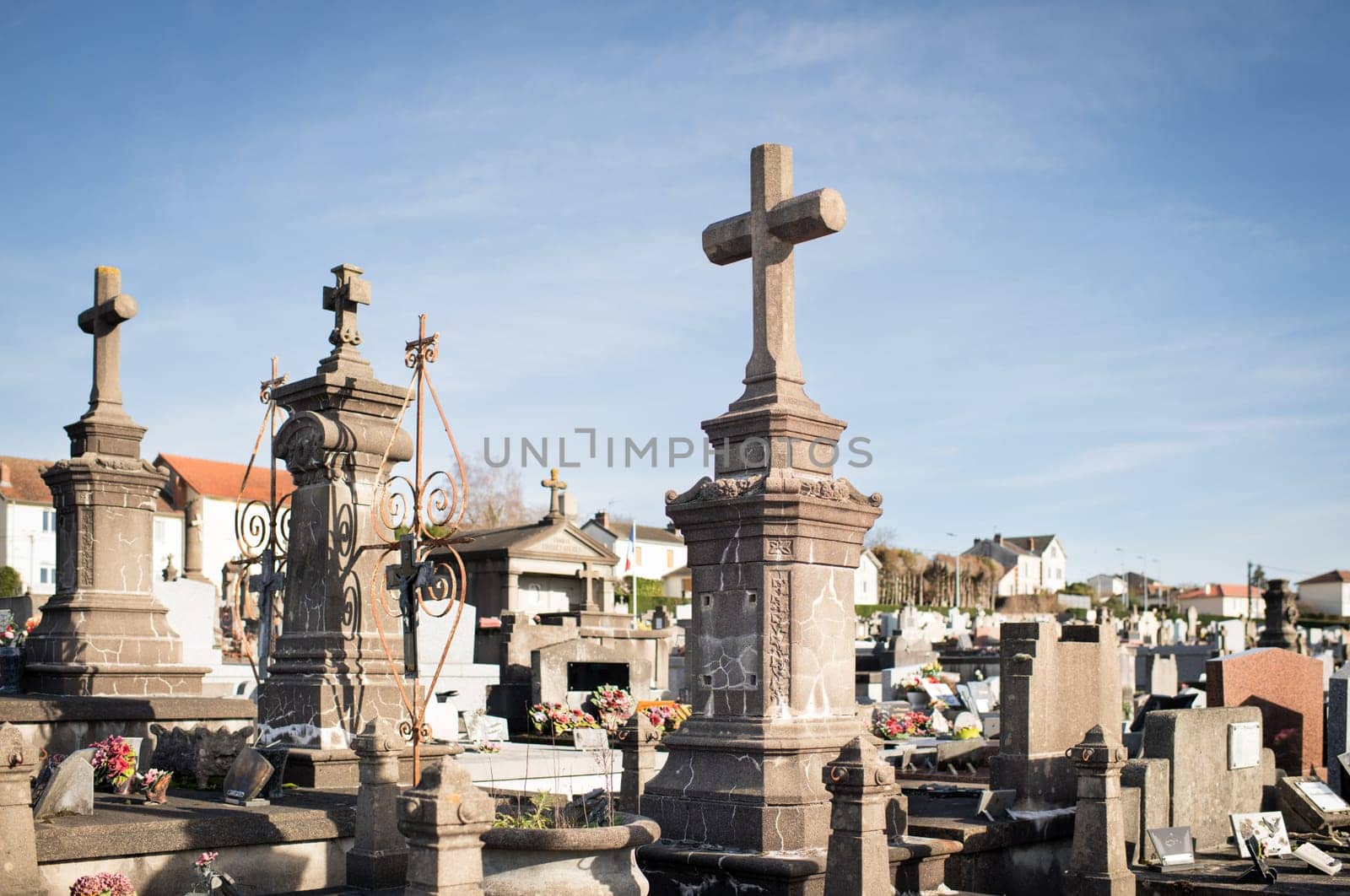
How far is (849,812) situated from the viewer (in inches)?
245

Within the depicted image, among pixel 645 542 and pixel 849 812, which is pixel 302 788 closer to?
pixel 849 812

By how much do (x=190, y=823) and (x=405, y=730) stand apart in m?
1.54

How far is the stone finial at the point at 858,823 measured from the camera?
6.16m

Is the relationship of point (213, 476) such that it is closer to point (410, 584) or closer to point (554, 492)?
point (554, 492)

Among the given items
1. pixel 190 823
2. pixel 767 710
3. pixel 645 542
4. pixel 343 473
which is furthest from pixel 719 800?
pixel 645 542

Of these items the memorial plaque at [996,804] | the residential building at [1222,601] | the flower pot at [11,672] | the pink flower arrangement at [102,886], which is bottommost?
the residential building at [1222,601]

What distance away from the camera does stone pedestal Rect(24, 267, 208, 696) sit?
10625mm

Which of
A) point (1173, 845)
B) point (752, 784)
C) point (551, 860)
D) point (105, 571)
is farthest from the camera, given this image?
point (105, 571)

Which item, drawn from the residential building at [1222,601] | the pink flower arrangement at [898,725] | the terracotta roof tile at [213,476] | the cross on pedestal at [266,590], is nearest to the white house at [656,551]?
the terracotta roof tile at [213,476]

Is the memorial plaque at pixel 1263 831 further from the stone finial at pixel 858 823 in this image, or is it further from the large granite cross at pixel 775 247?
the large granite cross at pixel 775 247

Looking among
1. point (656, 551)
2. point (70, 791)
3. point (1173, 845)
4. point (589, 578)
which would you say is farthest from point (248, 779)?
point (656, 551)

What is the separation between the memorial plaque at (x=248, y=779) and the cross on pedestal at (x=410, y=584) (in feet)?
3.46

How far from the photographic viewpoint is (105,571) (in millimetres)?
10875

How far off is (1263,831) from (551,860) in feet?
20.8
